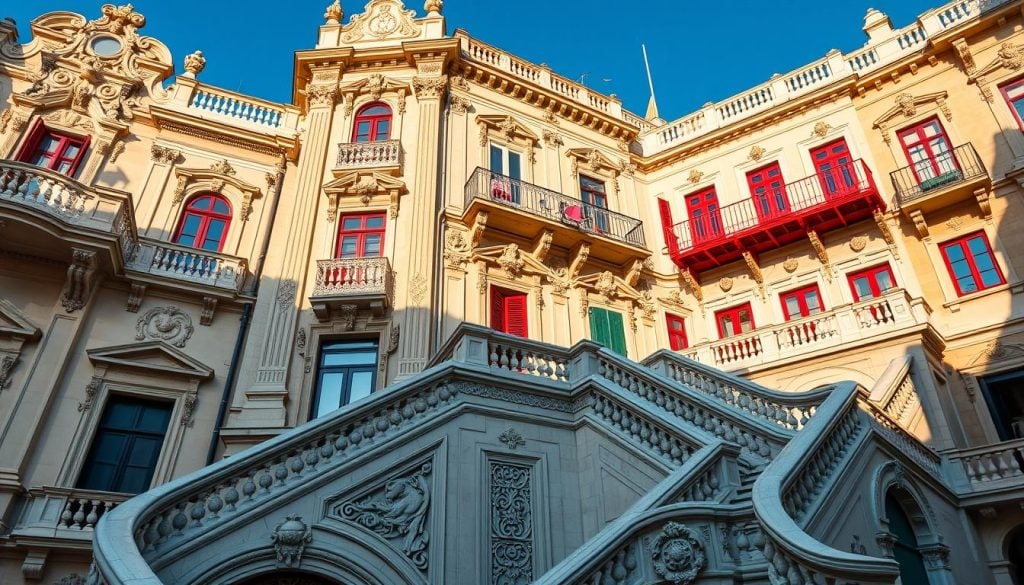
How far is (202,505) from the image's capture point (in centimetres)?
712

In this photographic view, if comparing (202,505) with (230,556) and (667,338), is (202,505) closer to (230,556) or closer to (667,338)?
(230,556)

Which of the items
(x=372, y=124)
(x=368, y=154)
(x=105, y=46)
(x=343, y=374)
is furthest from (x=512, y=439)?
(x=105, y=46)

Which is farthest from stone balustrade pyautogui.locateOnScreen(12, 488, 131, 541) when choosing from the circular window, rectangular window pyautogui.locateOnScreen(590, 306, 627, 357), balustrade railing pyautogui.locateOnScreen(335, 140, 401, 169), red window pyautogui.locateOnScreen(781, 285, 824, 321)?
red window pyautogui.locateOnScreen(781, 285, 824, 321)

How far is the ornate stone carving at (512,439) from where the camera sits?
9727mm

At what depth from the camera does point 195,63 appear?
19812 mm

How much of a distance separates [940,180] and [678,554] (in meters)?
16.3

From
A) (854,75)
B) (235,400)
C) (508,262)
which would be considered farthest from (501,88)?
(235,400)

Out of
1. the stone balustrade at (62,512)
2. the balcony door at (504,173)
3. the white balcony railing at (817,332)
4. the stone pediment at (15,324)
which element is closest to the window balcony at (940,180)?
the white balcony railing at (817,332)

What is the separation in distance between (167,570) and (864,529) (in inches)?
325

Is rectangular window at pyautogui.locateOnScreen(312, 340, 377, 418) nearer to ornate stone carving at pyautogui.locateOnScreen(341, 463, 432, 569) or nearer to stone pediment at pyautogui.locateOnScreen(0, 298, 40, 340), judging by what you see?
stone pediment at pyautogui.locateOnScreen(0, 298, 40, 340)

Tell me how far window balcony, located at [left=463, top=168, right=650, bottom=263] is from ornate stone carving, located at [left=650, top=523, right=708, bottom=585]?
39.5ft

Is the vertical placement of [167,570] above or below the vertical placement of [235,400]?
below

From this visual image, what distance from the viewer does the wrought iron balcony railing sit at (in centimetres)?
1827

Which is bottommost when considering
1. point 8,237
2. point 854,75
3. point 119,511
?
point 119,511
